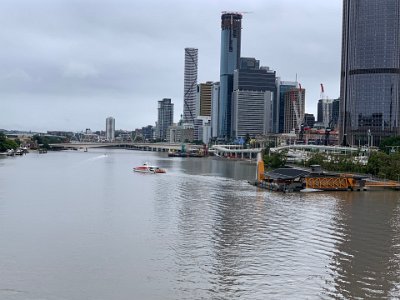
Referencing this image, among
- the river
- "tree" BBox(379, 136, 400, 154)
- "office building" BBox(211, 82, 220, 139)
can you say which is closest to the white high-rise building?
"office building" BBox(211, 82, 220, 139)

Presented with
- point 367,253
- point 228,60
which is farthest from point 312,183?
point 228,60

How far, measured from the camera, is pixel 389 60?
9844 centimetres

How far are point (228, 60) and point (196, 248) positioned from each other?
531 ft

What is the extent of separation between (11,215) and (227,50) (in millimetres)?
159283

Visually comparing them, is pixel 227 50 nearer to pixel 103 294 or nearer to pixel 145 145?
pixel 145 145

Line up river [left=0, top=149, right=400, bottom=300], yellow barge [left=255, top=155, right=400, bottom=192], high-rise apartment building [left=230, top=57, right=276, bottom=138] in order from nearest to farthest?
river [left=0, top=149, right=400, bottom=300] → yellow barge [left=255, top=155, right=400, bottom=192] → high-rise apartment building [left=230, top=57, right=276, bottom=138]

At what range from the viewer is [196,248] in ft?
55.4

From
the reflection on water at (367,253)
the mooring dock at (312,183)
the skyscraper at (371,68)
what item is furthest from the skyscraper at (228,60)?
the reflection on water at (367,253)

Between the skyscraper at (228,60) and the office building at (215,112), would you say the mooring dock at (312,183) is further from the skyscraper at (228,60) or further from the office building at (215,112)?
the office building at (215,112)

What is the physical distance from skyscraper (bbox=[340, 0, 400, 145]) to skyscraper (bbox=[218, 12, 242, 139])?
7309 cm

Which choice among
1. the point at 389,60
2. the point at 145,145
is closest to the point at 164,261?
the point at 389,60

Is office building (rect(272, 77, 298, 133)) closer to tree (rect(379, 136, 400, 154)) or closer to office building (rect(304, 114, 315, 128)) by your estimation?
office building (rect(304, 114, 315, 128))

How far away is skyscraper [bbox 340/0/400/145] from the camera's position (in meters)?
97.9

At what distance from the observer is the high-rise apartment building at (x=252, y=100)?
6604 inches
